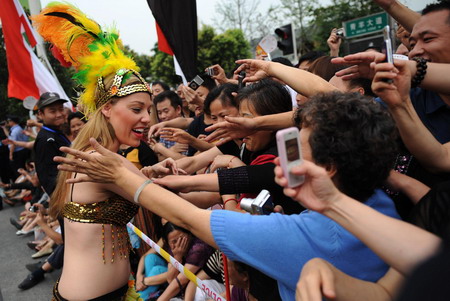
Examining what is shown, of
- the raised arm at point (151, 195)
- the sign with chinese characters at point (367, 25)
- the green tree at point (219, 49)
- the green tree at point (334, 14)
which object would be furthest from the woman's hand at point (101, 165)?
the green tree at point (219, 49)

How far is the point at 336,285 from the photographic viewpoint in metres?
0.98

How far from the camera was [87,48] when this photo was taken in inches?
100

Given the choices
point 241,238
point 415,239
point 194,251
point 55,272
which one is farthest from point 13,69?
point 415,239

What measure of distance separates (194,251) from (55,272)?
3035 millimetres

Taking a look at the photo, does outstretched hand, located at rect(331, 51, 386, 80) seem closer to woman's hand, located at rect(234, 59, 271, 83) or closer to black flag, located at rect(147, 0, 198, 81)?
woman's hand, located at rect(234, 59, 271, 83)

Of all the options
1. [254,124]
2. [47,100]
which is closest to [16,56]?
[47,100]

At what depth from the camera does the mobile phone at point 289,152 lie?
90 cm

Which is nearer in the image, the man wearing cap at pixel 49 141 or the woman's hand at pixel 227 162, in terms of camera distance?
the woman's hand at pixel 227 162

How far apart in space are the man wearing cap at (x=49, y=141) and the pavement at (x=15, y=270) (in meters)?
1.34

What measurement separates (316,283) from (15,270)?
584cm

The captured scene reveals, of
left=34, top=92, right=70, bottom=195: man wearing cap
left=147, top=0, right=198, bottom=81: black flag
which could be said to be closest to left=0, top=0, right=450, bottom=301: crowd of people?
left=147, top=0, right=198, bottom=81: black flag

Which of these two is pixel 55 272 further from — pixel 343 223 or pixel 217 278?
pixel 343 223

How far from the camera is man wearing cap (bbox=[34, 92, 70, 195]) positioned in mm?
4168

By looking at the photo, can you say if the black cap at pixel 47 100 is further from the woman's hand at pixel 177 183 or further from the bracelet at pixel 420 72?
the bracelet at pixel 420 72
